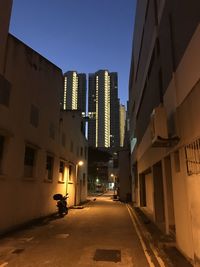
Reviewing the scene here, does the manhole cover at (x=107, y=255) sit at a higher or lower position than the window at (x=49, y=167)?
lower

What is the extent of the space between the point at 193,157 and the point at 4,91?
7801 mm

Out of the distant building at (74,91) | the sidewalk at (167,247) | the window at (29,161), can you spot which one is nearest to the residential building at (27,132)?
the window at (29,161)

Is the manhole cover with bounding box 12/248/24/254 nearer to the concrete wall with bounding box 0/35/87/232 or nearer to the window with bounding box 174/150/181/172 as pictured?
the concrete wall with bounding box 0/35/87/232

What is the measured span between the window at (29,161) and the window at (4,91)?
3193 mm

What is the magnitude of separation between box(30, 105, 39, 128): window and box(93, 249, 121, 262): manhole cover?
26.6ft

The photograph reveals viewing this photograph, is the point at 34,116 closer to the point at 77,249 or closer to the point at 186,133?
the point at 77,249

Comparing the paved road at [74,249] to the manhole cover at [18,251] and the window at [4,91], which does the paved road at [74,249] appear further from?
the window at [4,91]

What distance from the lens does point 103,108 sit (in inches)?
3937

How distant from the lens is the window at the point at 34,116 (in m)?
13.3

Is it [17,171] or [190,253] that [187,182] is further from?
[17,171]

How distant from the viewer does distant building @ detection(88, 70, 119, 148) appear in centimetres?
Answer: 9731

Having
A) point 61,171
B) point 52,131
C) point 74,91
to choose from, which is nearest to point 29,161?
point 52,131

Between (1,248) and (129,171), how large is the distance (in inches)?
1173

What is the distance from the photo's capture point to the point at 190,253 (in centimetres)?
624
